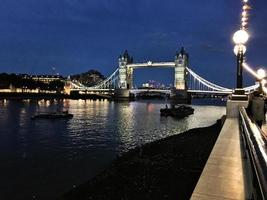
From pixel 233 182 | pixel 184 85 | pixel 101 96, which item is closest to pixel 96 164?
pixel 233 182

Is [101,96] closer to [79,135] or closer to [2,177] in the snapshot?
[79,135]

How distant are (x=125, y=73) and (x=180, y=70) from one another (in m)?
30.8

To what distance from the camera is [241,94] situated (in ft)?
49.5

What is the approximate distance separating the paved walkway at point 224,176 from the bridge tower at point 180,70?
153m

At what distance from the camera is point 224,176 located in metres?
5.88

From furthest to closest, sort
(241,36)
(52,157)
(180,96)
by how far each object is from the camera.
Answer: (180,96)
(52,157)
(241,36)

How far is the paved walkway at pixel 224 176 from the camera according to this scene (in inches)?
196

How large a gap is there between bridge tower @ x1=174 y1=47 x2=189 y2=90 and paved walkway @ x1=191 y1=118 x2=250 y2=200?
503 feet

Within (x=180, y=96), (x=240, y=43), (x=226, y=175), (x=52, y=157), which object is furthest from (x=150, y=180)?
(x=180, y=96)

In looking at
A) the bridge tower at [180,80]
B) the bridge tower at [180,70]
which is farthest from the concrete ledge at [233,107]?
the bridge tower at [180,70]

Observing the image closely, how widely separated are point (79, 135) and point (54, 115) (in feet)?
74.1

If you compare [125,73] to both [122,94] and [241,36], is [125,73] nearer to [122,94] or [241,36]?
[122,94]

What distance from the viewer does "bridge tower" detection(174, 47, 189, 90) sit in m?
163

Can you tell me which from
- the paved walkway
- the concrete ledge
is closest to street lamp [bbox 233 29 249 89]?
the concrete ledge
